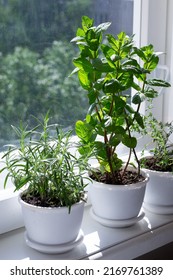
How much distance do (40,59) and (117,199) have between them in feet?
1.32

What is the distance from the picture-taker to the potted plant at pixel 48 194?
115 cm

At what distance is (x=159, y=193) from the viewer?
1410 millimetres

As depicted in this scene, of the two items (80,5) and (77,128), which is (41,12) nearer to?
(80,5)

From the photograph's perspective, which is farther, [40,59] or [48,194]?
[40,59]

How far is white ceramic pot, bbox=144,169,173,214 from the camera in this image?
1384mm

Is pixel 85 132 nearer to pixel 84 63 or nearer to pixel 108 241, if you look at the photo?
pixel 84 63

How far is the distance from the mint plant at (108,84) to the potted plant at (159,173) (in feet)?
0.41

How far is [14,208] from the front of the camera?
4.27 ft

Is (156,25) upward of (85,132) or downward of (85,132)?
upward

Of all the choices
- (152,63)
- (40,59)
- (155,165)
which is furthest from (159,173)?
(40,59)

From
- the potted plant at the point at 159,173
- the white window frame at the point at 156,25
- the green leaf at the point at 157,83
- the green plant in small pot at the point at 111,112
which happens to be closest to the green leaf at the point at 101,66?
the green plant in small pot at the point at 111,112

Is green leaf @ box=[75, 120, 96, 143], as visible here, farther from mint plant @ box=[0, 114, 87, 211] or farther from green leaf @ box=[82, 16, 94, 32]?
green leaf @ box=[82, 16, 94, 32]

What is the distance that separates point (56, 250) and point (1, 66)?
0.45 metres
